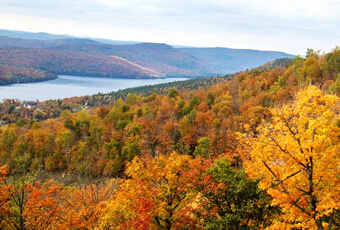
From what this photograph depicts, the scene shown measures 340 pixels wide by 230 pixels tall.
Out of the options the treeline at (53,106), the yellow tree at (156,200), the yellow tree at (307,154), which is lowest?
the treeline at (53,106)

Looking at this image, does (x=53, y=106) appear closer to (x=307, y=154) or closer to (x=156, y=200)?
(x=156, y=200)

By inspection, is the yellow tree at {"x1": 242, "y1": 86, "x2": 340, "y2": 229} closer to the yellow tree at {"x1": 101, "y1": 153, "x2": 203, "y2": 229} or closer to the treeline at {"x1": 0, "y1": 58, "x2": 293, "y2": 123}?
the yellow tree at {"x1": 101, "y1": 153, "x2": 203, "y2": 229}

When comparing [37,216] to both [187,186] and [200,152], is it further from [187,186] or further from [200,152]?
[200,152]

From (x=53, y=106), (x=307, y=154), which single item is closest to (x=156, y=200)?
(x=307, y=154)

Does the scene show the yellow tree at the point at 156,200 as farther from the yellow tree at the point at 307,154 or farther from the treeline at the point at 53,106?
the treeline at the point at 53,106

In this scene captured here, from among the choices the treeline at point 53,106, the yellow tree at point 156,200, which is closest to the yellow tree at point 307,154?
the yellow tree at point 156,200

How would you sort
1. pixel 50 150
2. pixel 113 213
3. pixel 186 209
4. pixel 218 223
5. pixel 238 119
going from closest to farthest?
pixel 218 223 → pixel 186 209 → pixel 113 213 → pixel 238 119 → pixel 50 150

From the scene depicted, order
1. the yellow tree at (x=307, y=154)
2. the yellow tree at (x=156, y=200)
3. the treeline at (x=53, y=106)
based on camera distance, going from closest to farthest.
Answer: the yellow tree at (x=307, y=154)
the yellow tree at (x=156, y=200)
the treeline at (x=53, y=106)

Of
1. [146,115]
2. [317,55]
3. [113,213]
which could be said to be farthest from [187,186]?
[317,55]

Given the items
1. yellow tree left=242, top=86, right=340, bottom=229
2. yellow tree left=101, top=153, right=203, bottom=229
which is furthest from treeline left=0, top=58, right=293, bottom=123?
yellow tree left=242, top=86, right=340, bottom=229

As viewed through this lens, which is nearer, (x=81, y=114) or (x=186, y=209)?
(x=186, y=209)

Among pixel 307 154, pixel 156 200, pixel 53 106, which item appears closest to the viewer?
pixel 307 154
